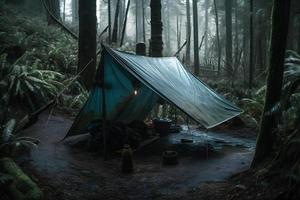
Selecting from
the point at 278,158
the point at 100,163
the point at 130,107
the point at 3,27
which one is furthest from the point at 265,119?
the point at 3,27

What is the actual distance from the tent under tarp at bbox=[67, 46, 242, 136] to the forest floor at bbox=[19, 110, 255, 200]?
0.80 metres

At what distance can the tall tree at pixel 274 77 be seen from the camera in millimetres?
5922

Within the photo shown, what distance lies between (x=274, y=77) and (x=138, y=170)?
318cm

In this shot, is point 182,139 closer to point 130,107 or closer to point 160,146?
point 160,146

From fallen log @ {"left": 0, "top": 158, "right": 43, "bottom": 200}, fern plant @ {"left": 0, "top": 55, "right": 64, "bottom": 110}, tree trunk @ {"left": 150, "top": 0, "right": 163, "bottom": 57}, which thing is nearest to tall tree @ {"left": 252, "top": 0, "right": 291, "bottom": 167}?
fallen log @ {"left": 0, "top": 158, "right": 43, "bottom": 200}

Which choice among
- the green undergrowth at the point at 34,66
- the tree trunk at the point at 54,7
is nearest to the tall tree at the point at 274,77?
the green undergrowth at the point at 34,66

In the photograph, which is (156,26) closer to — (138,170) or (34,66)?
(34,66)

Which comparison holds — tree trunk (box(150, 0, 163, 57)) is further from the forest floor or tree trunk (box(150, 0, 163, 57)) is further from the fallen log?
the fallen log

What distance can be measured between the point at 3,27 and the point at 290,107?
12230 mm

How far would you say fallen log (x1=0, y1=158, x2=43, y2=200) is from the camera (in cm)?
494

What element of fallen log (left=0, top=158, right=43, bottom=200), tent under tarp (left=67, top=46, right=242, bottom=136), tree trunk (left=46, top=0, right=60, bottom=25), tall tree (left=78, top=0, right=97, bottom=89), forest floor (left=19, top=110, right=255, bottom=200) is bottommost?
forest floor (left=19, top=110, right=255, bottom=200)

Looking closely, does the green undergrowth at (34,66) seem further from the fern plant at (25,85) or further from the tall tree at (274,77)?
the tall tree at (274,77)

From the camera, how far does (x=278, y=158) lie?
541cm

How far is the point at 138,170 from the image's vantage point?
293 inches
